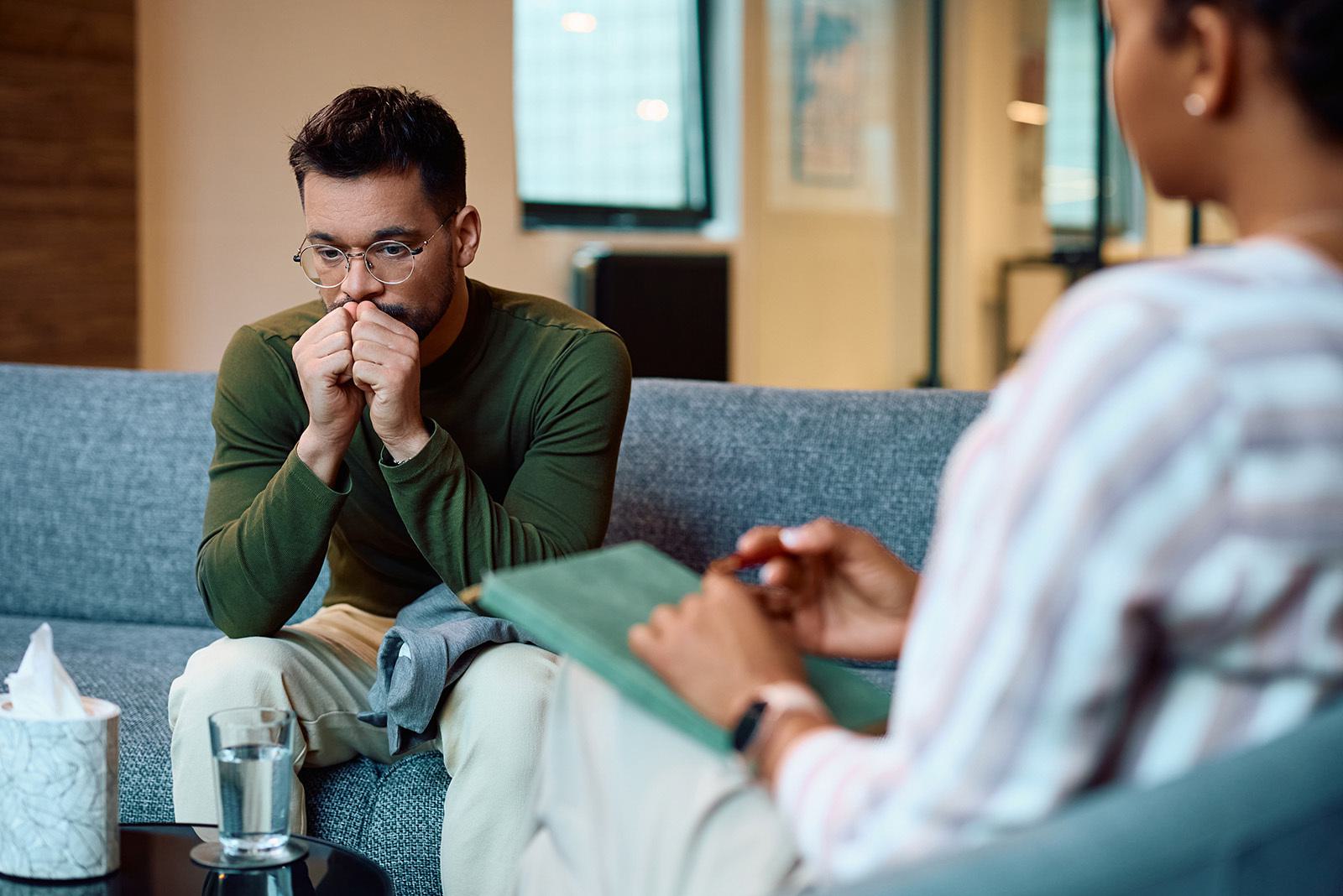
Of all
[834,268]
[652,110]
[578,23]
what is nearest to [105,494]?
[578,23]

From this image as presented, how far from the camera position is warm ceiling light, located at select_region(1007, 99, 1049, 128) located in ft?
23.1

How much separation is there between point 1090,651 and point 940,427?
1.45 meters

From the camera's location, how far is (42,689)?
3.74 ft

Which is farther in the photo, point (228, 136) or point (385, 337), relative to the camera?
point (228, 136)

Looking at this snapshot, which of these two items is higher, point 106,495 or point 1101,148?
point 1101,148

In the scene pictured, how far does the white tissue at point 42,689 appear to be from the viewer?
113 cm

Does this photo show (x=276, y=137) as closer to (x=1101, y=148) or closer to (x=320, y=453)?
(x=320, y=453)

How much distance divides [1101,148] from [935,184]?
2.59 ft

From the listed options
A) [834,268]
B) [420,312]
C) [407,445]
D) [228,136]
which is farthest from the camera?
[834,268]

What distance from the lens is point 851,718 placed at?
94 centimetres

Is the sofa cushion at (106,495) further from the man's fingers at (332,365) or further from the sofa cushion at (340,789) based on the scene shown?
the man's fingers at (332,365)

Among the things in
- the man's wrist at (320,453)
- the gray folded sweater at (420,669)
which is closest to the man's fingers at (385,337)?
the man's wrist at (320,453)

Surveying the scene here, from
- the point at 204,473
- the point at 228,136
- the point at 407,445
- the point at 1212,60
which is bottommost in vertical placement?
the point at 204,473

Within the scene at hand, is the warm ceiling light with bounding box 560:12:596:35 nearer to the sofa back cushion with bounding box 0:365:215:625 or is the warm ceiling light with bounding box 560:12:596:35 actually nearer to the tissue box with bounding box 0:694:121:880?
the sofa back cushion with bounding box 0:365:215:625
